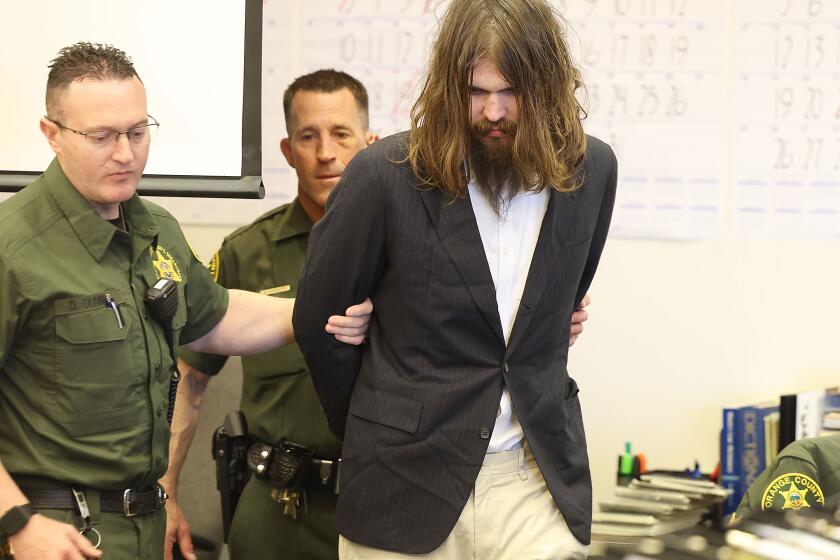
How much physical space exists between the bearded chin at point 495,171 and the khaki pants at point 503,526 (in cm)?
42

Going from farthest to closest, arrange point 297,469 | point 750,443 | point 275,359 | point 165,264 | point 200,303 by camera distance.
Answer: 1. point 750,443
2. point 275,359
3. point 297,469
4. point 200,303
5. point 165,264

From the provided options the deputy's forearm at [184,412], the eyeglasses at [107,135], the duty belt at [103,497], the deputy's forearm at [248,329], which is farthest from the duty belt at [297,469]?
the eyeglasses at [107,135]

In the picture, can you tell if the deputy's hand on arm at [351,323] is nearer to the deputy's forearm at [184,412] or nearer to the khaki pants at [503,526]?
the khaki pants at [503,526]

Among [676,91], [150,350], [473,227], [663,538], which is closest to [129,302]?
[150,350]

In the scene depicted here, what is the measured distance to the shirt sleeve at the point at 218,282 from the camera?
2664 millimetres

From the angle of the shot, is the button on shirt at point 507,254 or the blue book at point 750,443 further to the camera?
the blue book at point 750,443

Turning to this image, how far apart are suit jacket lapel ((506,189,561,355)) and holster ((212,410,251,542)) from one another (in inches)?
42.8

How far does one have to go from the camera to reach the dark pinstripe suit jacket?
1.79m

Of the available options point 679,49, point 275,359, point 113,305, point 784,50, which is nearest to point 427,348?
point 113,305

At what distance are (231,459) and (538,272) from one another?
1188 millimetres

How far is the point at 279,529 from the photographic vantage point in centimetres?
261

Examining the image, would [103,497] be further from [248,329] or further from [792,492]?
[792,492]

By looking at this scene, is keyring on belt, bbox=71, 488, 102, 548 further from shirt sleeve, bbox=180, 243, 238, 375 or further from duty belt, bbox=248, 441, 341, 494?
shirt sleeve, bbox=180, 243, 238, 375

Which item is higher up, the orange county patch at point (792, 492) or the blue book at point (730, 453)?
the orange county patch at point (792, 492)
